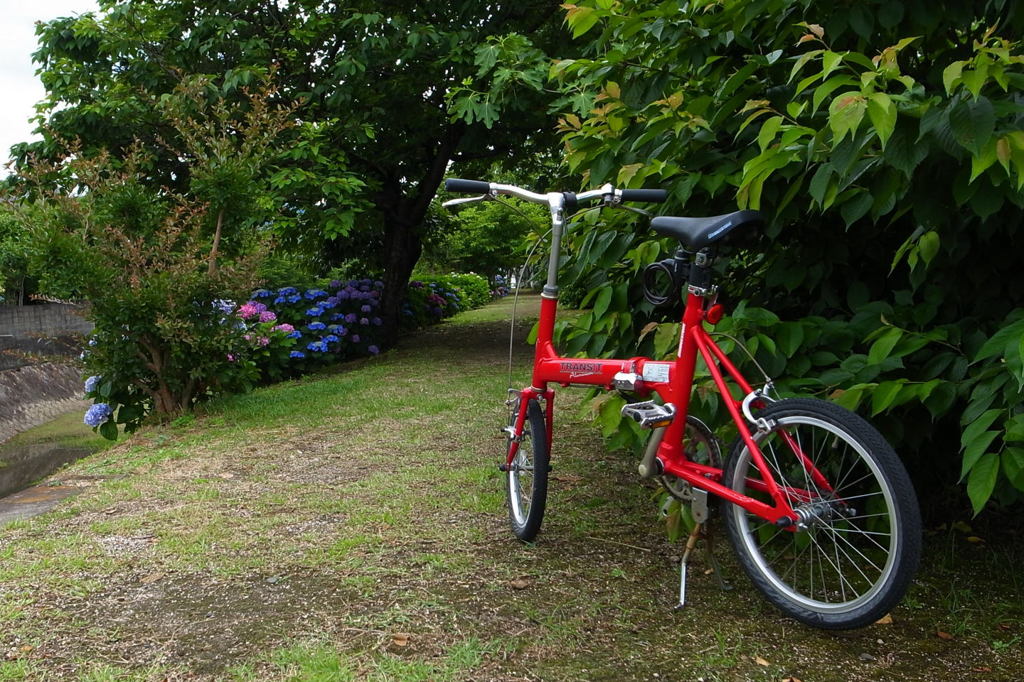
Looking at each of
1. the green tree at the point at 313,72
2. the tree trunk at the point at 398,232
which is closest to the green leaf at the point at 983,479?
the green tree at the point at 313,72

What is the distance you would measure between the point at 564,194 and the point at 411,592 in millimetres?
1521

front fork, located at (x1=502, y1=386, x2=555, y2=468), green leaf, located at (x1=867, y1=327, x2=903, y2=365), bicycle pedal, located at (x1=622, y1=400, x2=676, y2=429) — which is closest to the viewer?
green leaf, located at (x1=867, y1=327, x2=903, y2=365)

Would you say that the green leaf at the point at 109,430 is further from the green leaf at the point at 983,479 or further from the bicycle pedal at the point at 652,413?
the green leaf at the point at 983,479

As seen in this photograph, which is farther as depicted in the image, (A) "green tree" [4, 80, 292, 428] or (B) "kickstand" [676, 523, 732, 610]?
(A) "green tree" [4, 80, 292, 428]

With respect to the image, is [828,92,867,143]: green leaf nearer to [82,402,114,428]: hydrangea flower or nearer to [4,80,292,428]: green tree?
[4,80,292,428]: green tree

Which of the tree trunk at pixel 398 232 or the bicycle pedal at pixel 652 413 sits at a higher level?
the tree trunk at pixel 398 232

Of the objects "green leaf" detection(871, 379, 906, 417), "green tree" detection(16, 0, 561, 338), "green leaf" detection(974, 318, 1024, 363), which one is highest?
"green tree" detection(16, 0, 561, 338)

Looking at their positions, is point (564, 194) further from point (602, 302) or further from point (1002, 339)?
point (1002, 339)

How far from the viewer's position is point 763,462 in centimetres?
218

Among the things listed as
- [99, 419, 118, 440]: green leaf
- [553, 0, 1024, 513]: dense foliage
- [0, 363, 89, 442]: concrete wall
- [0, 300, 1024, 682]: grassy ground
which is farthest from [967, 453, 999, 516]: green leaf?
[0, 363, 89, 442]: concrete wall

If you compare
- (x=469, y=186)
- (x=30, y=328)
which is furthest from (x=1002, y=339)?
(x=30, y=328)

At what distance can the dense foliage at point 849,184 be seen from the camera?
6.19 feet

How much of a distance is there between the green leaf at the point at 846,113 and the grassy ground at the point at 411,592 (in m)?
1.45

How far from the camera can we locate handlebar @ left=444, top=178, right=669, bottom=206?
2.64 meters
